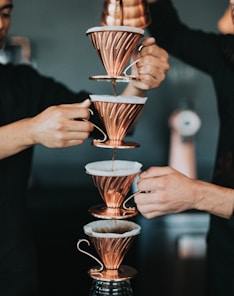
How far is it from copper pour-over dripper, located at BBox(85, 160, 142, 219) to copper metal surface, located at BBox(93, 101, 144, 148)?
0.05m

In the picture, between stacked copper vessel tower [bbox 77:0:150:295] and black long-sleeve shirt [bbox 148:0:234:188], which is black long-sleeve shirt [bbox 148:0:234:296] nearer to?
black long-sleeve shirt [bbox 148:0:234:188]

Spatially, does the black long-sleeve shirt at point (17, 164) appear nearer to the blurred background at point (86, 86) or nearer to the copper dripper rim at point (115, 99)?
the copper dripper rim at point (115, 99)

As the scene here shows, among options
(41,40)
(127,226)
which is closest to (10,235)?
(127,226)

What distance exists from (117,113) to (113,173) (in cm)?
13

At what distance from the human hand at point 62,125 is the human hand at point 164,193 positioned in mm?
184

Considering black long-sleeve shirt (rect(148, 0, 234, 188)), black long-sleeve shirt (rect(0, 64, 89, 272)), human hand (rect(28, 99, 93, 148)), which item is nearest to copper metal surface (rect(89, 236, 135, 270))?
human hand (rect(28, 99, 93, 148))

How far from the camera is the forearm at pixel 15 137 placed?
1498 millimetres

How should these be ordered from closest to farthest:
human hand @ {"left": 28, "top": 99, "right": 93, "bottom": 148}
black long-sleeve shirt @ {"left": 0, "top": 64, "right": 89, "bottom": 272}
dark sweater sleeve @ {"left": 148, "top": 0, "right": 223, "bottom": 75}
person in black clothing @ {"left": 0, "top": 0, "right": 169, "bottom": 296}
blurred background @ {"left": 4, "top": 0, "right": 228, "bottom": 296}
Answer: human hand @ {"left": 28, "top": 99, "right": 93, "bottom": 148}
person in black clothing @ {"left": 0, "top": 0, "right": 169, "bottom": 296}
black long-sleeve shirt @ {"left": 0, "top": 64, "right": 89, "bottom": 272}
dark sweater sleeve @ {"left": 148, "top": 0, "right": 223, "bottom": 75}
blurred background @ {"left": 4, "top": 0, "right": 228, "bottom": 296}

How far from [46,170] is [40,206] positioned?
0.48 meters

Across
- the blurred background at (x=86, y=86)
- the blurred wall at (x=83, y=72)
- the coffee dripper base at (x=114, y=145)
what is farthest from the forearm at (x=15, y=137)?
the blurred wall at (x=83, y=72)

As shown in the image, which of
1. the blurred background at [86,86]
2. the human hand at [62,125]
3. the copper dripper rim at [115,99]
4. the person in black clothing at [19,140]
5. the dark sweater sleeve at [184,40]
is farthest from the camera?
the blurred background at [86,86]

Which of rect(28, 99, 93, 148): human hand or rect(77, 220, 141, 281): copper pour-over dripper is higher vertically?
rect(28, 99, 93, 148): human hand

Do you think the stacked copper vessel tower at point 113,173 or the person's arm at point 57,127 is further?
the person's arm at point 57,127

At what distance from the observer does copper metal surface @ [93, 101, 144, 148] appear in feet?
4.20
